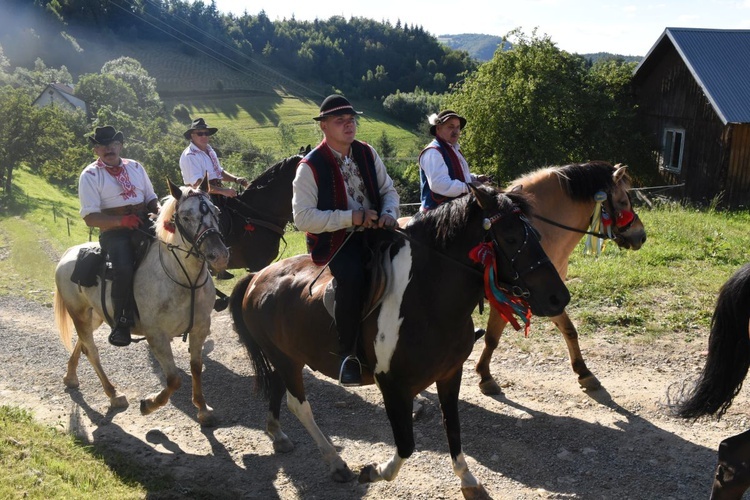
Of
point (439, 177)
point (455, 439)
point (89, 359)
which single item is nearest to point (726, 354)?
point (455, 439)

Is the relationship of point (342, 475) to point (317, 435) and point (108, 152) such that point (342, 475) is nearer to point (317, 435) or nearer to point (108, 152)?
point (317, 435)

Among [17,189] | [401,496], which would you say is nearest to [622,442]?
[401,496]

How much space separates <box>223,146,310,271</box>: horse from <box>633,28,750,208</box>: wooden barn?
19194 millimetres

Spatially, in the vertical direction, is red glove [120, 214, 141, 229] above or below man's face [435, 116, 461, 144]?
below

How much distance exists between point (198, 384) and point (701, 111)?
25.2 m

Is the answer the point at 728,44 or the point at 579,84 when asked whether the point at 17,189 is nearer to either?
the point at 579,84

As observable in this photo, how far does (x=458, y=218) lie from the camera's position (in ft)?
13.1

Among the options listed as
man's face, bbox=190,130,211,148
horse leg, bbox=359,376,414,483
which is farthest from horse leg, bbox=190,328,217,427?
man's face, bbox=190,130,211,148

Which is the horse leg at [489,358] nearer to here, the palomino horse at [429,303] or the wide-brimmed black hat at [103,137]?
the palomino horse at [429,303]

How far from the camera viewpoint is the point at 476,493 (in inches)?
177

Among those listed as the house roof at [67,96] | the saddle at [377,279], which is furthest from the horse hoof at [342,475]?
the house roof at [67,96]

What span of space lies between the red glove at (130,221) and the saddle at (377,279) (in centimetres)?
313

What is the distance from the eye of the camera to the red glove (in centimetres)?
645

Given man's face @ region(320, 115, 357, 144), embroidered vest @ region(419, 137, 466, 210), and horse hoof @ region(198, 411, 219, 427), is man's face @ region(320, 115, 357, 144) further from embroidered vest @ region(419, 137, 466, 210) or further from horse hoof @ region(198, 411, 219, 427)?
horse hoof @ region(198, 411, 219, 427)
